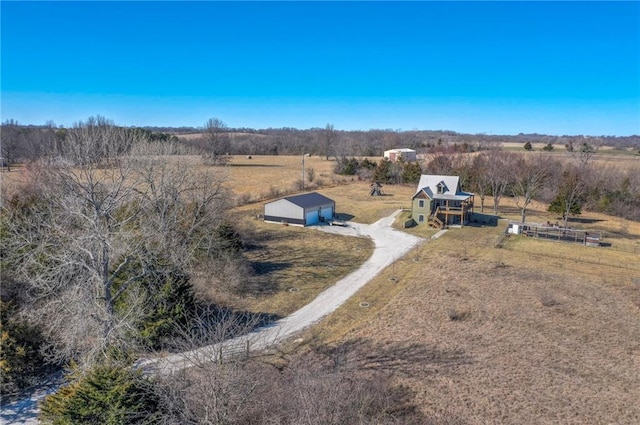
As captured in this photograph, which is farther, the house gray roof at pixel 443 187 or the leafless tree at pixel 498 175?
the leafless tree at pixel 498 175

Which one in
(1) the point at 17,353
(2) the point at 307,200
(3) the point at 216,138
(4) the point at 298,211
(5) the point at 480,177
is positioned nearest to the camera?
(1) the point at 17,353

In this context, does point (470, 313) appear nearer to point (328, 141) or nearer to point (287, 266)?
point (287, 266)

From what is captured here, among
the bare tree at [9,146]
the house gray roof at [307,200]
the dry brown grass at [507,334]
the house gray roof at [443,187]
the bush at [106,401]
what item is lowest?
the dry brown grass at [507,334]

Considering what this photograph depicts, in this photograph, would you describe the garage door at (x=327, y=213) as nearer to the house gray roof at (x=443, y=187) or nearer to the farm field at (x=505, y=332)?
the house gray roof at (x=443, y=187)

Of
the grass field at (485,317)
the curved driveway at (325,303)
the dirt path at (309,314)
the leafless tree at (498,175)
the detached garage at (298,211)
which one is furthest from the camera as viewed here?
the leafless tree at (498,175)

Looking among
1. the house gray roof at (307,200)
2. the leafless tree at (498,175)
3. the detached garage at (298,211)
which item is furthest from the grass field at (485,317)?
the leafless tree at (498,175)

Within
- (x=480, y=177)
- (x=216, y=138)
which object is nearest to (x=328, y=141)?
(x=216, y=138)
